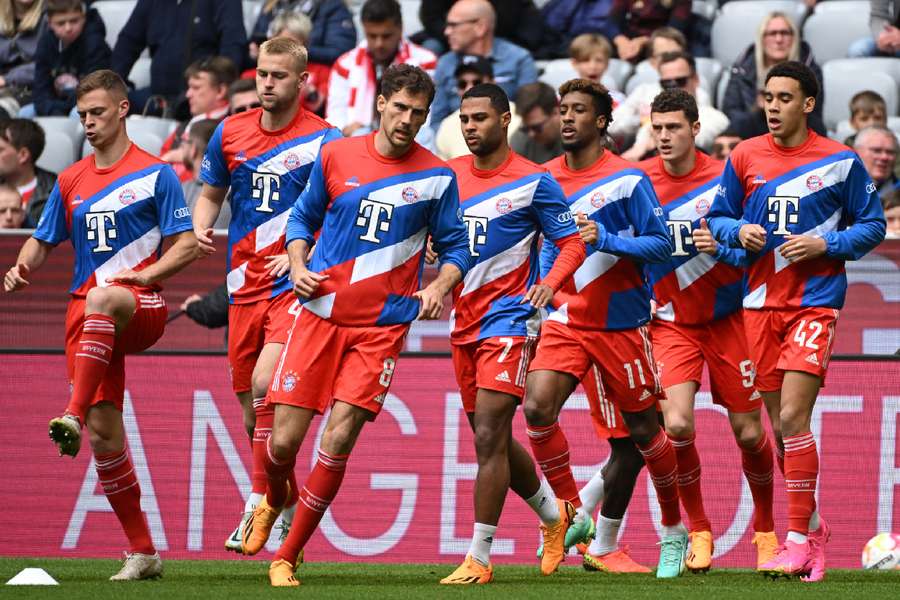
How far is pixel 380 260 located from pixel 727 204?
2.24 m

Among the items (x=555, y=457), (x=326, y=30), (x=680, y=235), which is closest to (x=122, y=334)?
(x=555, y=457)

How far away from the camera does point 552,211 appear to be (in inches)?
345

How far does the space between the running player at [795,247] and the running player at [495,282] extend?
3.60 ft

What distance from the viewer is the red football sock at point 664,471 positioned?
30.7ft

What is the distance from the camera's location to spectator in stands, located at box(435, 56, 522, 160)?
43.9ft

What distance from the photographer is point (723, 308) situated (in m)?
9.75

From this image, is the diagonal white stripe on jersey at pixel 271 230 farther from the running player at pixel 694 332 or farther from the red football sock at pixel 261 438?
the running player at pixel 694 332

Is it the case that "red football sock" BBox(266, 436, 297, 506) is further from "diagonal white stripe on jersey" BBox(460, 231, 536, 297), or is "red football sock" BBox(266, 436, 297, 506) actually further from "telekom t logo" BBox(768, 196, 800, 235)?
"telekom t logo" BBox(768, 196, 800, 235)

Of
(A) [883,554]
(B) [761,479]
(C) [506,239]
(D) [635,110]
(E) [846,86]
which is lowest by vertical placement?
(A) [883,554]

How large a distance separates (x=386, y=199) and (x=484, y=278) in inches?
34.9

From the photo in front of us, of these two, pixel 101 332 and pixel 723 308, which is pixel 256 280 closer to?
pixel 101 332

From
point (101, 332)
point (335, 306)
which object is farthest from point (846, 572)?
point (101, 332)

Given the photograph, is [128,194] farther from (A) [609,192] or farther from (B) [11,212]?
(B) [11,212]

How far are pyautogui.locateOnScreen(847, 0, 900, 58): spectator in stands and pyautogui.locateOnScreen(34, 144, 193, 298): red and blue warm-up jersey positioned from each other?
337 inches
